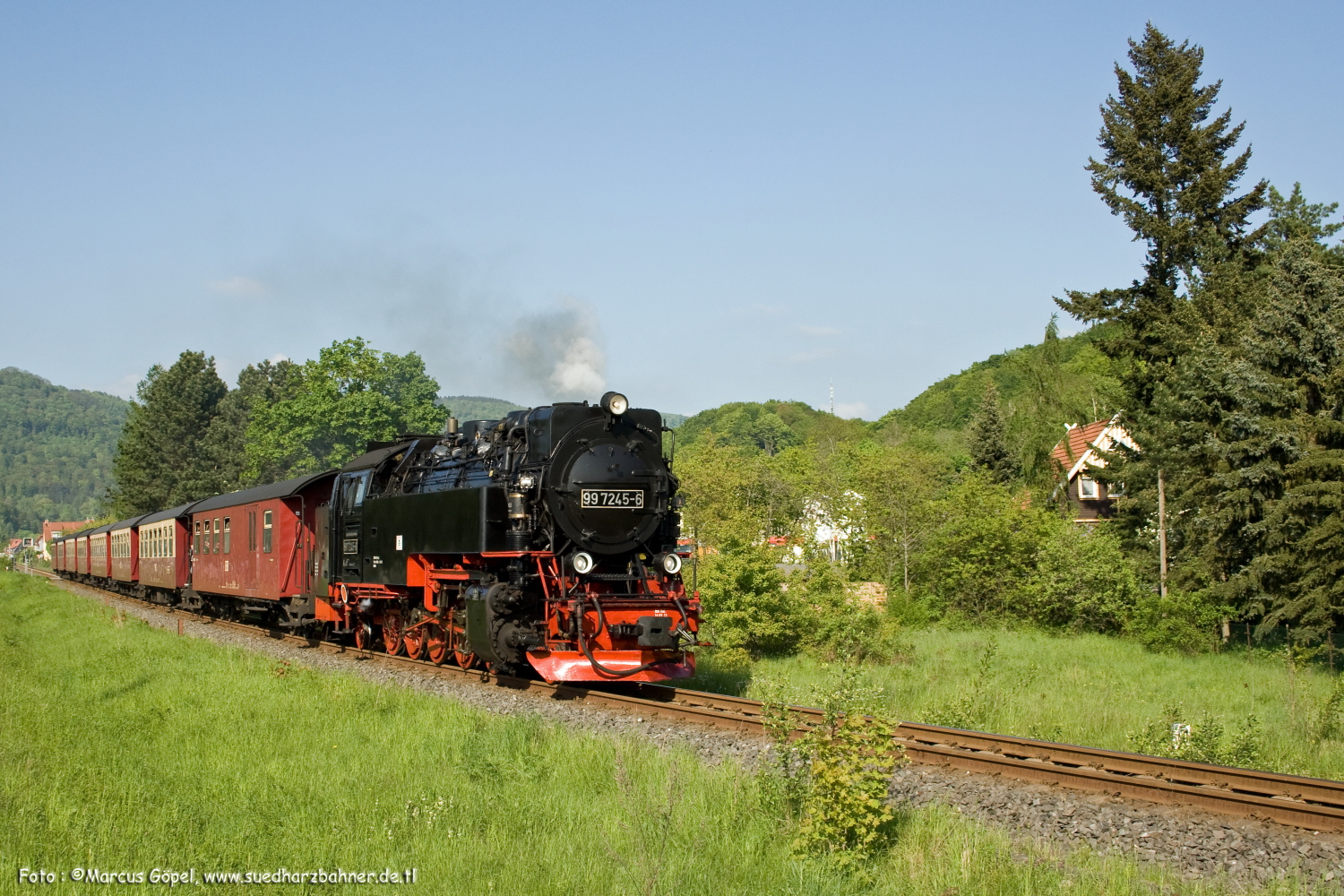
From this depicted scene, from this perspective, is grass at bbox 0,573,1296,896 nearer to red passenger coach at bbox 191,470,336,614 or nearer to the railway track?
the railway track

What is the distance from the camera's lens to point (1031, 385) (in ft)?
115

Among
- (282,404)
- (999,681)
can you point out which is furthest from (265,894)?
(282,404)

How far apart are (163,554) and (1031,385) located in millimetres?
29376

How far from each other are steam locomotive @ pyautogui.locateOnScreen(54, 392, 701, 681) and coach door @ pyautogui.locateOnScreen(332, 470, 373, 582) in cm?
5

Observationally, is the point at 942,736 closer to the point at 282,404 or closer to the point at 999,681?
the point at 999,681

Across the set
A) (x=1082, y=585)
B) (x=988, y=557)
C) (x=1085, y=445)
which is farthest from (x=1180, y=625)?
(x=1085, y=445)

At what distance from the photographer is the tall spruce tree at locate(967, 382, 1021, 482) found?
4503 cm

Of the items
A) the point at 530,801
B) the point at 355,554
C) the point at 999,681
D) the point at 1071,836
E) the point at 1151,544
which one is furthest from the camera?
the point at 1151,544

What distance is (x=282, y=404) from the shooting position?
55.8 meters

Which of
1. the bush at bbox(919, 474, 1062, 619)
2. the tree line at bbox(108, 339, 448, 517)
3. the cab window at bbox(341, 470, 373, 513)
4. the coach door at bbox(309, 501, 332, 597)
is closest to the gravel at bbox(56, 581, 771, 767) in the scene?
the coach door at bbox(309, 501, 332, 597)

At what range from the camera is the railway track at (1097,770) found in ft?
23.8

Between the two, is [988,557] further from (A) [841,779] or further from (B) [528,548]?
(A) [841,779]

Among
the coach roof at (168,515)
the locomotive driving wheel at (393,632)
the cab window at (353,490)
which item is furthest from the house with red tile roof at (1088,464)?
the coach roof at (168,515)

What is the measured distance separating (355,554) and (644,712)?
8.17 meters
